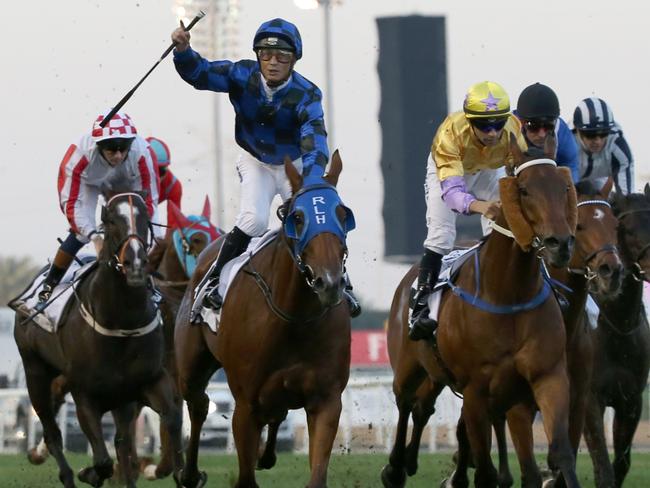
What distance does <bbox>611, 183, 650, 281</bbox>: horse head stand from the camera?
9.29m

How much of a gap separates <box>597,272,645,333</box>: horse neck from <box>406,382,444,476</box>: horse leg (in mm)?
1193

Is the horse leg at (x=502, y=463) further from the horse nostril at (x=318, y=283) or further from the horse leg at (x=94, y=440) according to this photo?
the horse leg at (x=94, y=440)

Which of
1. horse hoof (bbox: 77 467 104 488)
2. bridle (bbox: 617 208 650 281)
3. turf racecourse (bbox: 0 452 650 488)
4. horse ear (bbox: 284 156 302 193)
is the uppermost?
horse ear (bbox: 284 156 302 193)

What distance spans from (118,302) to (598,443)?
3.05 m

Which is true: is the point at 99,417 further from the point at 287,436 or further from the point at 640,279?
the point at 287,436

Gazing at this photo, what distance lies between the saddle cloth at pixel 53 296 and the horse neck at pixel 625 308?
3.30 metres

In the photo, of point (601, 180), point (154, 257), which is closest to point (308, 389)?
point (601, 180)

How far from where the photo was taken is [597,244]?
826 centimetres

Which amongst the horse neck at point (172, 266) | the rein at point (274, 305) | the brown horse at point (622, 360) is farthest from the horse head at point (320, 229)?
the horse neck at point (172, 266)

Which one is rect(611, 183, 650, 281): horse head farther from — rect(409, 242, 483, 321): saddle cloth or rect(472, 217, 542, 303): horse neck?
rect(472, 217, 542, 303): horse neck

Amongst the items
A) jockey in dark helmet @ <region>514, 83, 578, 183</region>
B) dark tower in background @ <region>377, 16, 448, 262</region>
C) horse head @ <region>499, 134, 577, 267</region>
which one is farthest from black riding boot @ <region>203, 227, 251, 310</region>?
dark tower in background @ <region>377, 16, 448, 262</region>

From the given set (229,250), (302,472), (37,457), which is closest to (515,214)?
(229,250)

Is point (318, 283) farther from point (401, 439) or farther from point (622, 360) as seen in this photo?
point (401, 439)

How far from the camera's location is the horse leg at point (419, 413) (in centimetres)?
1040
